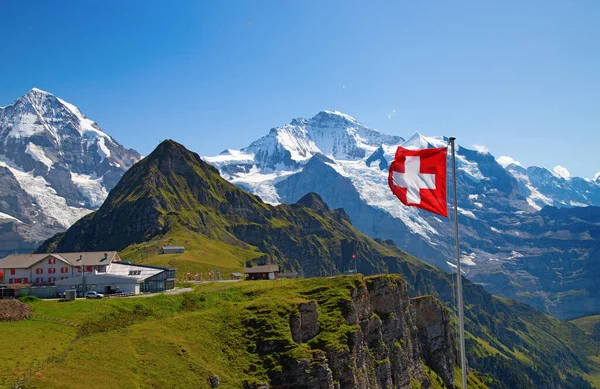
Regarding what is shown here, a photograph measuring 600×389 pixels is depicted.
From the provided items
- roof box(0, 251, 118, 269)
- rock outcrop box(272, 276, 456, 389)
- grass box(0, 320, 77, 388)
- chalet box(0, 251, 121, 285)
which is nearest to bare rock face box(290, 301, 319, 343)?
rock outcrop box(272, 276, 456, 389)

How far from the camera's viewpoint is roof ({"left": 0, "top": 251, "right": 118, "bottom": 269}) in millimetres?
134387

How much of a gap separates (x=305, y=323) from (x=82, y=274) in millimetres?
60609

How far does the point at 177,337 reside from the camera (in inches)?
3681

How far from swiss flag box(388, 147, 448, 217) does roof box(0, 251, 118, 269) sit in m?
114

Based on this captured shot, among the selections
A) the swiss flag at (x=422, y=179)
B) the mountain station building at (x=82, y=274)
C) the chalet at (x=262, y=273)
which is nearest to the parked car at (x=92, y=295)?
the mountain station building at (x=82, y=274)

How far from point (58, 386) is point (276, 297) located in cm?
5946

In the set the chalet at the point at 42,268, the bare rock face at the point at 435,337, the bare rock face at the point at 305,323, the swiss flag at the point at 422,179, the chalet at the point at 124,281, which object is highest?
the swiss flag at the point at 422,179

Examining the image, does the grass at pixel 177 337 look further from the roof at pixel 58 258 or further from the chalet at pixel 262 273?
the chalet at pixel 262 273

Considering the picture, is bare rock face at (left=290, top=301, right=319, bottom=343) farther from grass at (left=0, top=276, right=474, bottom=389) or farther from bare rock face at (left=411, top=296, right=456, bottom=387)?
bare rock face at (left=411, top=296, right=456, bottom=387)

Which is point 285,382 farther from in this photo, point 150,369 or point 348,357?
point 150,369

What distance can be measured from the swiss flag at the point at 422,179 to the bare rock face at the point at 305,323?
226 ft

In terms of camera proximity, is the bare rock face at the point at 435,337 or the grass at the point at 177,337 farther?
the bare rock face at the point at 435,337

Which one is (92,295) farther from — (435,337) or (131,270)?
(435,337)

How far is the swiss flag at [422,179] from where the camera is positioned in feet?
141
